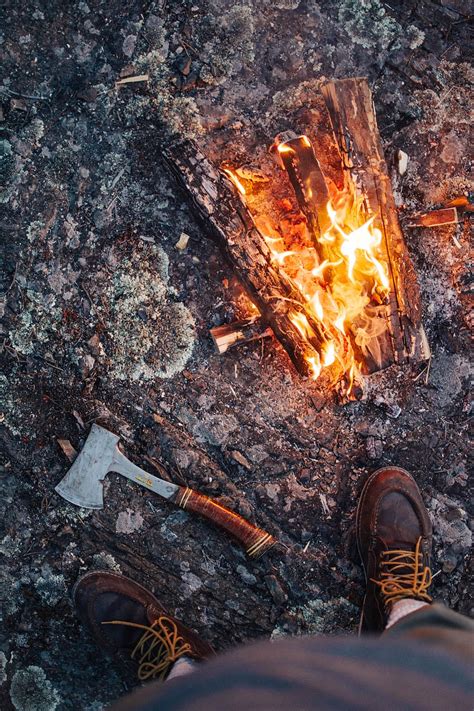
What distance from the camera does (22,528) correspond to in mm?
3141

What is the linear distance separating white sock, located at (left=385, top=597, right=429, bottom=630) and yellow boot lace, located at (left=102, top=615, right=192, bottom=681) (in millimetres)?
1104

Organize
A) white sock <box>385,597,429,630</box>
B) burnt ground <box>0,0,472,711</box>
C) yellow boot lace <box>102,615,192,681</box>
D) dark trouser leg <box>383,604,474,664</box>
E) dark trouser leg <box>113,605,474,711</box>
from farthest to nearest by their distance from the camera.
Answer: burnt ground <box>0,0,472,711</box> < yellow boot lace <box>102,615,192,681</box> < white sock <box>385,597,429,630</box> < dark trouser leg <box>383,604,474,664</box> < dark trouser leg <box>113,605,474,711</box>

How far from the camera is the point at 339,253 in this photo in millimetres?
2992

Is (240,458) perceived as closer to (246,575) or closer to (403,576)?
(246,575)

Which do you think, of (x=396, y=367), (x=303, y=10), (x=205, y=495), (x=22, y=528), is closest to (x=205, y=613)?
(x=205, y=495)

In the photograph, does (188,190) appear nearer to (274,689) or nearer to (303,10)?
(303,10)

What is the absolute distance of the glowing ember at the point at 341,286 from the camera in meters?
2.94

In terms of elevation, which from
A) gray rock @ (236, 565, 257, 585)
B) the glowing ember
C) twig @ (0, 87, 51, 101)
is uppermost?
twig @ (0, 87, 51, 101)

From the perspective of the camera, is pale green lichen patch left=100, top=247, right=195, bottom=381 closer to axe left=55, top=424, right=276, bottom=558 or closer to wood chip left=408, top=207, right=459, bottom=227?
axe left=55, top=424, right=276, bottom=558

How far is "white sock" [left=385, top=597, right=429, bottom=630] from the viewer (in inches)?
115

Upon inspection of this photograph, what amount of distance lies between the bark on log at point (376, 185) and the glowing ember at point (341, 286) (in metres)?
0.06

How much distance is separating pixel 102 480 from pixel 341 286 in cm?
170

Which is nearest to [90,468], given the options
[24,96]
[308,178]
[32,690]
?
[32,690]

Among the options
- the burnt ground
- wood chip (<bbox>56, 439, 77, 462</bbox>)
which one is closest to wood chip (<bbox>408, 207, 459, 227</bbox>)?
the burnt ground
